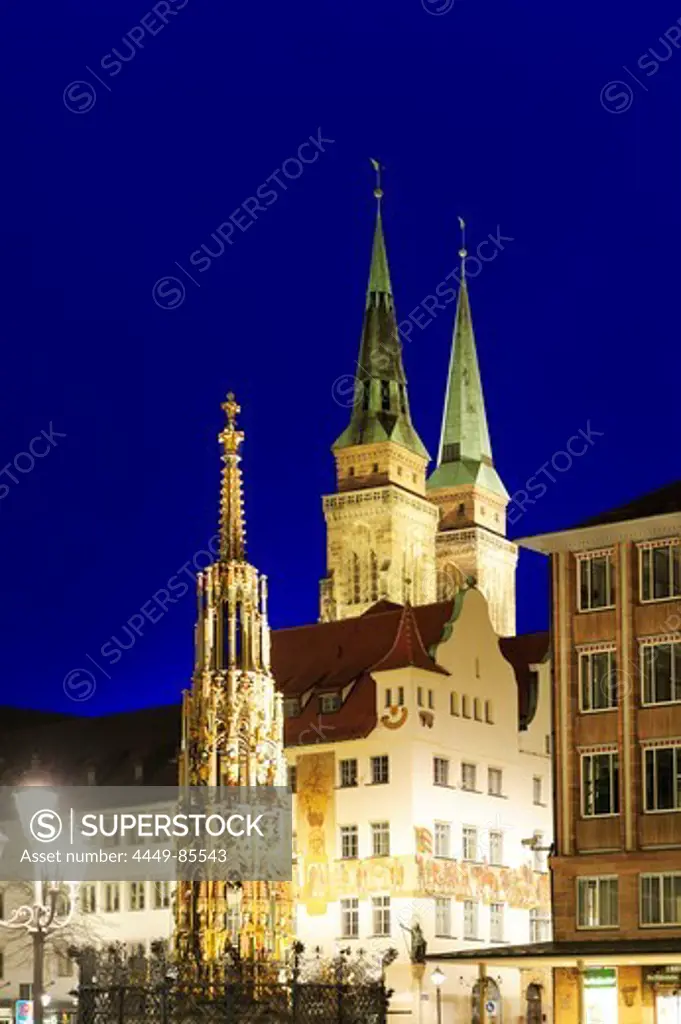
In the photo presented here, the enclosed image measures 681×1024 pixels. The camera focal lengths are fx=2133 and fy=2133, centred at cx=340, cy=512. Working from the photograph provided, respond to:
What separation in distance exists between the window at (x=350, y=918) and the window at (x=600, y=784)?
45.9ft

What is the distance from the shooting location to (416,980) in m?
62.5

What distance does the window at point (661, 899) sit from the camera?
49875mm

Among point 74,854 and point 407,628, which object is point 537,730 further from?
point 74,854

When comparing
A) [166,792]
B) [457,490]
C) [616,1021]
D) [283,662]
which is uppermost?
[457,490]

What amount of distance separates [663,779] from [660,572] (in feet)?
17.0

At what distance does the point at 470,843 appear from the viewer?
217ft

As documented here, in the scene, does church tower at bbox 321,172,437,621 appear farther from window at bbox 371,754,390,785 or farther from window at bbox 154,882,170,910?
window at bbox 371,754,390,785

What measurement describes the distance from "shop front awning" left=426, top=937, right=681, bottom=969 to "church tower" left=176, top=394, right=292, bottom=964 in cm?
642

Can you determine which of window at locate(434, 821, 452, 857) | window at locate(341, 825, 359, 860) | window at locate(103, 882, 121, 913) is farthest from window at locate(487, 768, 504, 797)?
window at locate(103, 882, 121, 913)

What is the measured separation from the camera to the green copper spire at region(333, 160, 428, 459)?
4532 inches

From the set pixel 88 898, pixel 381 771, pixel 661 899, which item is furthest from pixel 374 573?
pixel 661 899

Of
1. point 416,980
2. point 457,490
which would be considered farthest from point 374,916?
point 457,490

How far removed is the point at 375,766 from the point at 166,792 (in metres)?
9.04

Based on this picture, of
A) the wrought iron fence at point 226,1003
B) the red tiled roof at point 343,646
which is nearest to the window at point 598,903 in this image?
the red tiled roof at point 343,646
